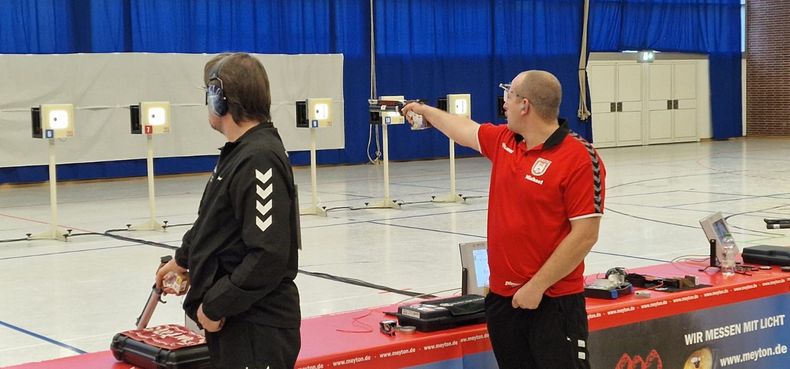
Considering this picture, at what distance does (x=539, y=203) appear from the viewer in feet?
12.1

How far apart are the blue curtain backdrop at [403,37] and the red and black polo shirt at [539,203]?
15289 millimetres

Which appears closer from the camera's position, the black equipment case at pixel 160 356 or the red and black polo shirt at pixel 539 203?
the black equipment case at pixel 160 356

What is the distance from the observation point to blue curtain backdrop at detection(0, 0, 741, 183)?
18.2 m

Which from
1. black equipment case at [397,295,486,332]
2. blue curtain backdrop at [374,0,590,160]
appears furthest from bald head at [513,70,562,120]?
blue curtain backdrop at [374,0,590,160]

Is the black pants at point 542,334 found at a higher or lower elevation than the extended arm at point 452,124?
lower

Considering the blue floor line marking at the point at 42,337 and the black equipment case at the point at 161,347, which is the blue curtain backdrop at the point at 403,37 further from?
the black equipment case at the point at 161,347

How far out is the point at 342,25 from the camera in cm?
2136

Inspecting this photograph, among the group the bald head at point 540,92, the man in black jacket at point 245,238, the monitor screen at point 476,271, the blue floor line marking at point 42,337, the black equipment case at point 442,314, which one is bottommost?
the blue floor line marking at point 42,337

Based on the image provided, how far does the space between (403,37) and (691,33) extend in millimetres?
9195

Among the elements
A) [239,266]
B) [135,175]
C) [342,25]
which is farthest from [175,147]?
[239,266]

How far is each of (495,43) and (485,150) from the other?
20.0m

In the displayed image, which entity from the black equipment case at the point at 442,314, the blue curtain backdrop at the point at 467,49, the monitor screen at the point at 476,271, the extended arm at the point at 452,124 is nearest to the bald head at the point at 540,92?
the extended arm at the point at 452,124

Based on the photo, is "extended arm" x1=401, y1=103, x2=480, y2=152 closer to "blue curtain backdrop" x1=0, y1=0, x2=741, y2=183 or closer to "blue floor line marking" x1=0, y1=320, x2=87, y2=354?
"blue floor line marking" x1=0, y1=320, x2=87, y2=354

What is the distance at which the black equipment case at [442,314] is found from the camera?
4.22m
